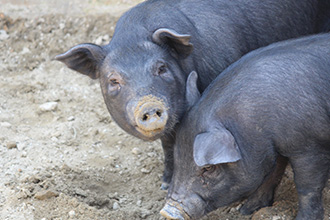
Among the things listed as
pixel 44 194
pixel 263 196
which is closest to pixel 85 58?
pixel 44 194

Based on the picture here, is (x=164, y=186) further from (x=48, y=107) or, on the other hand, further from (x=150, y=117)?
(x=48, y=107)

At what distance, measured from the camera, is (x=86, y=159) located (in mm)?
6293

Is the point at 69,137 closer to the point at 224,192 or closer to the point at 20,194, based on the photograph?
the point at 20,194

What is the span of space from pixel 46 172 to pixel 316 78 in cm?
278

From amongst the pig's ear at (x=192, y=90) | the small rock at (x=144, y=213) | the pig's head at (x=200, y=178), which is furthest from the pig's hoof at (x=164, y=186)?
the pig's ear at (x=192, y=90)

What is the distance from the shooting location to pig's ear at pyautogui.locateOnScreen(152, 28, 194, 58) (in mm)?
5086

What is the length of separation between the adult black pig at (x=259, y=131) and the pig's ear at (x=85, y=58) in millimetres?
1073

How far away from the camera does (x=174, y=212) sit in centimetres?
474

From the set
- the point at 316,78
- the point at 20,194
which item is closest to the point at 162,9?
the point at 316,78

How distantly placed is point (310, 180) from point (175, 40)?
1660mm

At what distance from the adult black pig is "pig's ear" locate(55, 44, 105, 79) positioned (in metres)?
1.07

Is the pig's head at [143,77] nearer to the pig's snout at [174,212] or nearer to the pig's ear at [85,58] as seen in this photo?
the pig's ear at [85,58]

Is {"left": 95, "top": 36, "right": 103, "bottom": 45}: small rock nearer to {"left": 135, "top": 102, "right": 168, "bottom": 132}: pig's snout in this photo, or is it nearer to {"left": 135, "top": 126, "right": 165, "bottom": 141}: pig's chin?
{"left": 135, "top": 126, "right": 165, "bottom": 141}: pig's chin

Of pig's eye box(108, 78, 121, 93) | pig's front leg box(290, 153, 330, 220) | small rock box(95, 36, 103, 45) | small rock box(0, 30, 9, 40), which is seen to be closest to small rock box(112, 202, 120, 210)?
pig's eye box(108, 78, 121, 93)
